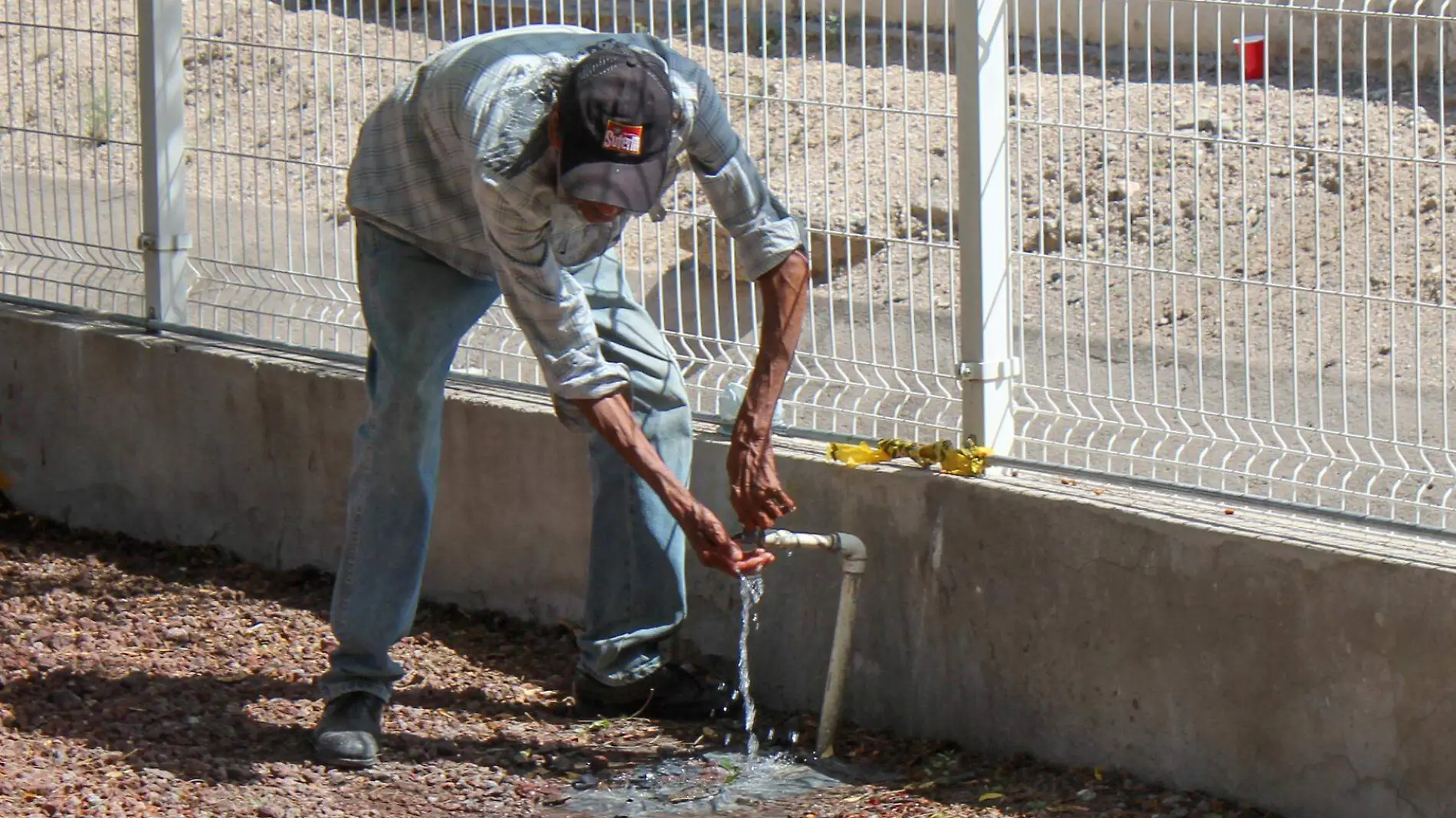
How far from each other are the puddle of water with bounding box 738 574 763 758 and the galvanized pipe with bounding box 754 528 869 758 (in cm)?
11

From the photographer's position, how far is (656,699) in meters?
4.78

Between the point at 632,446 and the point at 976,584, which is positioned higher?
the point at 632,446

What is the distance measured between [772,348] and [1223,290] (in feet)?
3.76

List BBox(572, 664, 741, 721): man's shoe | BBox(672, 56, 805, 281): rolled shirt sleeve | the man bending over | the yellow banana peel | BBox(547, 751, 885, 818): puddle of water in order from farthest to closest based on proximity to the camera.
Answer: BBox(572, 664, 741, 721): man's shoe, the yellow banana peel, BBox(547, 751, 885, 818): puddle of water, BBox(672, 56, 805, 281): rolled shirt sleeve, the man bending over

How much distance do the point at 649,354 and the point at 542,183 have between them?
38.9 inches

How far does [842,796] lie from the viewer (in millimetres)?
4305

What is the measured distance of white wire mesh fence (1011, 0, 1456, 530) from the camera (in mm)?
4141

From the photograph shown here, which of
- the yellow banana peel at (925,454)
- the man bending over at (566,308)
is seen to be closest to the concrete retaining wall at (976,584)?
the yellow banana peel at (925,454)

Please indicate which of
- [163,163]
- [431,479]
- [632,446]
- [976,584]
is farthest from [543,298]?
[163,163]

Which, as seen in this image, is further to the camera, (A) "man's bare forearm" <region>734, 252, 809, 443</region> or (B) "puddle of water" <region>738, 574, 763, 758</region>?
(B) "puddle of water" <region>738, 574, 763, 758</region>

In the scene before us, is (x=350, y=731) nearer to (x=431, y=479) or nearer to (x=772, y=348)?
(x=431, y=479)

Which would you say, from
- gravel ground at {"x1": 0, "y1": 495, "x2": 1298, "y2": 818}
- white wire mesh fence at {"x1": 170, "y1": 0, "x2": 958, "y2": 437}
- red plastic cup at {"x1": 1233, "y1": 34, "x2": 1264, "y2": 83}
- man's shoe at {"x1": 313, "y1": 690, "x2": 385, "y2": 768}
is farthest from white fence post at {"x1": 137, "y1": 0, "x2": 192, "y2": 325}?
red plastic cup at {"x1": 1233, "y1": 34, "x2": 1264, "y2": 83}

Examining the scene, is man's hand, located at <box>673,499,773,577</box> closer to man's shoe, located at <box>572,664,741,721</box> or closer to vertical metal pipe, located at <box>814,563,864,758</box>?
vertical metal pipe, located at <box>814,563,864,758</box>

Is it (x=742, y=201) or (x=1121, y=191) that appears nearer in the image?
(x=742, y=201)
